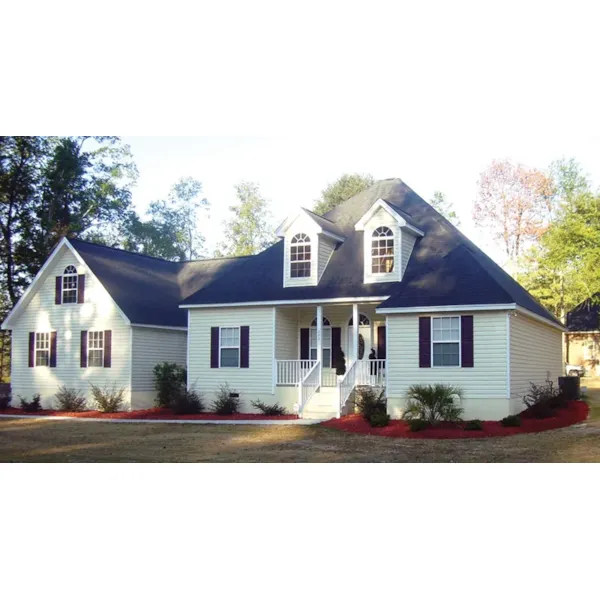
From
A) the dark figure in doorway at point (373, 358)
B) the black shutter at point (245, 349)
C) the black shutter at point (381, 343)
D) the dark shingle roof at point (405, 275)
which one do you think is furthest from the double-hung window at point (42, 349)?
the black shutter at point (381, 343)

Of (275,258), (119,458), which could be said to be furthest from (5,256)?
(119,458)

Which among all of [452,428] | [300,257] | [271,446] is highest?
[300,257]

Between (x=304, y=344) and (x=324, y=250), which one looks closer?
(x=324, y=250)

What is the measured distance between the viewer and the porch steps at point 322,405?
68.0ft

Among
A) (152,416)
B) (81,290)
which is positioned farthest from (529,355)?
(81,290)

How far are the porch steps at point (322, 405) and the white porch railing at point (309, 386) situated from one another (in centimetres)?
13

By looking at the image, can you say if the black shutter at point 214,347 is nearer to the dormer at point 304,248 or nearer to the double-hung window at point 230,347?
the double-hung window at point 230,347

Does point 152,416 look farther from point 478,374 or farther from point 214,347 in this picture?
point 478,374

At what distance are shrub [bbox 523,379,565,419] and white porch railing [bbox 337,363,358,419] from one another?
4982 mm

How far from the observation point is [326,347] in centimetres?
2370

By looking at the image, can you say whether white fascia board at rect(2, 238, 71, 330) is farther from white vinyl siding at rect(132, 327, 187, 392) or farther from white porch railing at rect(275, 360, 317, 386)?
white porch railing at rect(275, 360, 317, 386)

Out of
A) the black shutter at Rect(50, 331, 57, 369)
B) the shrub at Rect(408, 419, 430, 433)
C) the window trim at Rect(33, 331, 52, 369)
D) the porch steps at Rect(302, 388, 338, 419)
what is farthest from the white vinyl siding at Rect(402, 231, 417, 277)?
the window trim at Rect(33, 331, 52, 369)

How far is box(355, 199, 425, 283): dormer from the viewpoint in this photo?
21797 mm

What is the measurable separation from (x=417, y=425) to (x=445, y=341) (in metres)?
3.09
